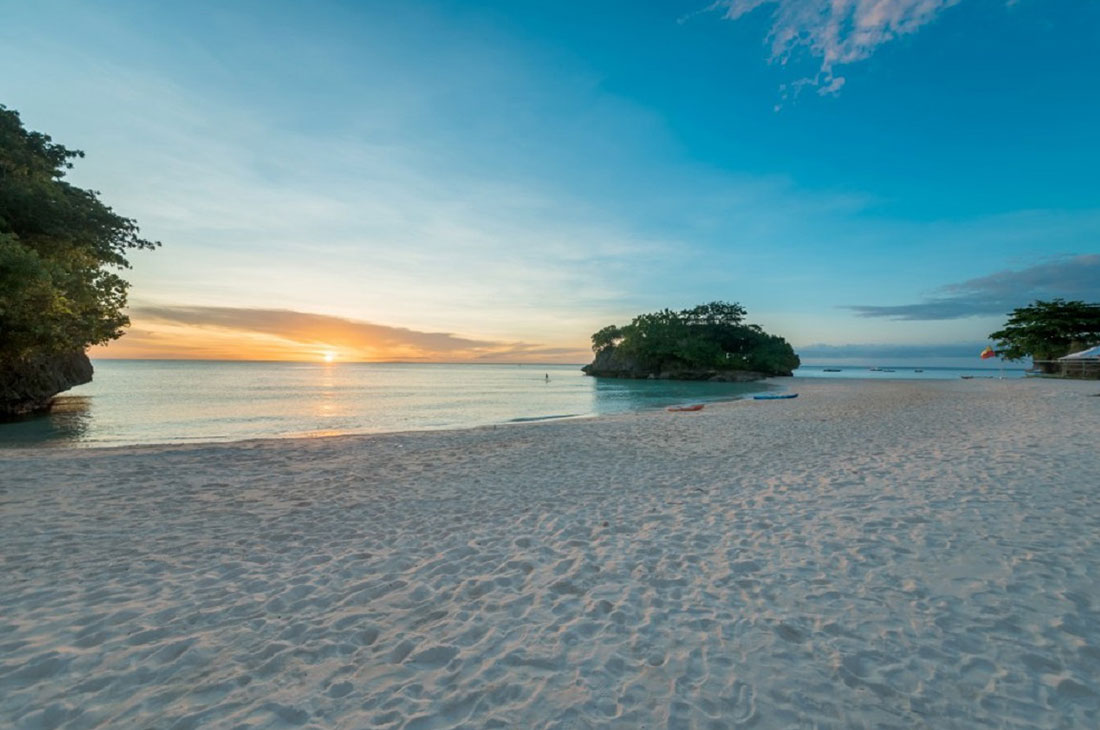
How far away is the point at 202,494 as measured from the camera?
9039 millimetres

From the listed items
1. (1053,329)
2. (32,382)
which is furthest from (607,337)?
(32,382)

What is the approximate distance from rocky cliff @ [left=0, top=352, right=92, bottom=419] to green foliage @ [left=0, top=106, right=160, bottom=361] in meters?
3.98

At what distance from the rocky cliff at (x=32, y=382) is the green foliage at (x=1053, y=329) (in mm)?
84457

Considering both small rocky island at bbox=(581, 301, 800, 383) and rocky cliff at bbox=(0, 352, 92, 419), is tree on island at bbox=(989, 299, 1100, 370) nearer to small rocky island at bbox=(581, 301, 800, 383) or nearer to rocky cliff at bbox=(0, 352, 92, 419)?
small rocky island at bbox=(581, 301, 800, 383)

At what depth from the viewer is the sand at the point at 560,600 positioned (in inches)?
128

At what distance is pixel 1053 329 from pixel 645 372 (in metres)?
63.5

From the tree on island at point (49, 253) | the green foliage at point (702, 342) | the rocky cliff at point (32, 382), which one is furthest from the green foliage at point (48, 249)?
the green foliage at point (702, 342)

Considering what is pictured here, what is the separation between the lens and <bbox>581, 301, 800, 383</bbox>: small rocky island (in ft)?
312

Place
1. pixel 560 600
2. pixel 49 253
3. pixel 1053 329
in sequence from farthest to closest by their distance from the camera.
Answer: pixel 1053 329, pixel 49 253, pixel 560 600

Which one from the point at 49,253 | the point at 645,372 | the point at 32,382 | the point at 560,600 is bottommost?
the point at 560,600

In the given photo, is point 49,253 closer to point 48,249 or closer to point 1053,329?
point 48,249

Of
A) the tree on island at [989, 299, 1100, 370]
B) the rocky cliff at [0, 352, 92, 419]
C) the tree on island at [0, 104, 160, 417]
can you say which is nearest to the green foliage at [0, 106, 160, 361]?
the tree on island at [0, 104, 160, 417]

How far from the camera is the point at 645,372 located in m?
104

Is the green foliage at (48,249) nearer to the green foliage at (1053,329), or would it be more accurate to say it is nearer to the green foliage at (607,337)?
the green foliage at (1053,329)
